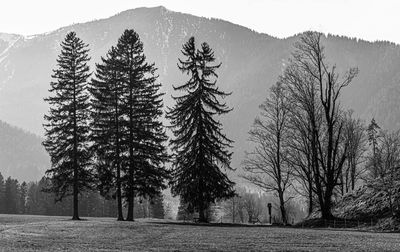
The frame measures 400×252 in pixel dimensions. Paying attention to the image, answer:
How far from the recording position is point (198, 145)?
4128 cm

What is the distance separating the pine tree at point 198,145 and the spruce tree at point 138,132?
142 cm

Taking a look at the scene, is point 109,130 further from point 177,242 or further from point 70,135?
point 177,242

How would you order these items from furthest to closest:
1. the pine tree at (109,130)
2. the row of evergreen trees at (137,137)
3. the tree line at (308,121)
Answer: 1. the pine tree at (109,130)
2. the row of evergreen trees at (137,137)
3. the tree line at (308,121)

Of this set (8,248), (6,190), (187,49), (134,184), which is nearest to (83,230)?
(8,248)

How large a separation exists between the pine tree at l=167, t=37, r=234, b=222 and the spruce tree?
1424 mm

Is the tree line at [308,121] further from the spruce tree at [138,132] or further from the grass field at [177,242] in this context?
the grass field at [177,242]

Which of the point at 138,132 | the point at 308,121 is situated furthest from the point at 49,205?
the point at 308,121

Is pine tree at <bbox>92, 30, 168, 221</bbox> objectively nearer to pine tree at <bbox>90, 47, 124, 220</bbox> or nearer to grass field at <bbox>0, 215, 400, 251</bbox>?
pine tree at <bbox>90, 47, 124, 220</bbox>

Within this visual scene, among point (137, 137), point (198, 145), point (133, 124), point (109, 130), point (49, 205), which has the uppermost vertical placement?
point (133, 124)

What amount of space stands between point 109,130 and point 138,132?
7.94 ft

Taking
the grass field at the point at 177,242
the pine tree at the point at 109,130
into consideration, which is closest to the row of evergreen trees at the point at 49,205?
the pine tree at the point at 109,130

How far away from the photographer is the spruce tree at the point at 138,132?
41.1 m

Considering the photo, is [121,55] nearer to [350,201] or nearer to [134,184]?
[134,184]

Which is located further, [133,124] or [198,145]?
[133,124]
